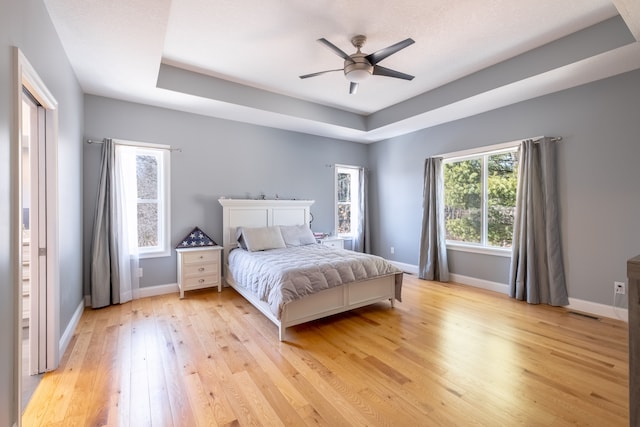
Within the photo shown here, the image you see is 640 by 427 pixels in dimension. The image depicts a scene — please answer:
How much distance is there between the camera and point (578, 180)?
3.31m

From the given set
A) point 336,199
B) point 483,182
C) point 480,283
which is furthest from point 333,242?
point 483,182

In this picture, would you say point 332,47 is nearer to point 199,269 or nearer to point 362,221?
point 199,269

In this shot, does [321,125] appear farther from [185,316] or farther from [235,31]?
[185,316]

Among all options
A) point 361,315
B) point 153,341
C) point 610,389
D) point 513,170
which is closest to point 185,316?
point 153,341

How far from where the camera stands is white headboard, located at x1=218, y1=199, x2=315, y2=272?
4219 millimetres

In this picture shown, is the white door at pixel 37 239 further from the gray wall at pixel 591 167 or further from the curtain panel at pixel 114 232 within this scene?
the gray wall at pixel 591 167

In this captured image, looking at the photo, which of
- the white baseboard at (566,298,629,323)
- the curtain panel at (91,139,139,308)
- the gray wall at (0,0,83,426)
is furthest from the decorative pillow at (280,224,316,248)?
the white baseboard at (566,298,629,323)

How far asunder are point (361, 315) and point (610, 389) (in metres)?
2.00

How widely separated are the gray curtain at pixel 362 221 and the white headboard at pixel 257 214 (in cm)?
124

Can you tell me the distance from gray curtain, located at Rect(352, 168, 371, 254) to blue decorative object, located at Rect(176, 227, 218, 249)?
2.86 m

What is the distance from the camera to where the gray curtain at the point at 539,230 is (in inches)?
135

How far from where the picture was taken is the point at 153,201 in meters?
3.95

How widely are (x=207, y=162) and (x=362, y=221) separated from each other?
316 cm

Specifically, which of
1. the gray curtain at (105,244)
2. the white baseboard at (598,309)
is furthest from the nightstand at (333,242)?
the white baseboard at (598,309)
